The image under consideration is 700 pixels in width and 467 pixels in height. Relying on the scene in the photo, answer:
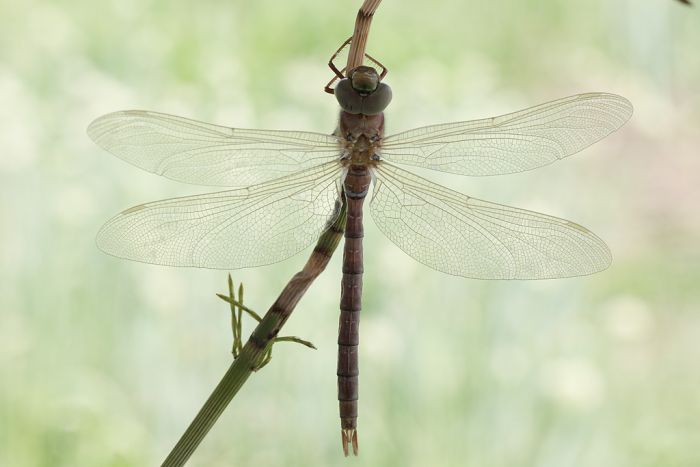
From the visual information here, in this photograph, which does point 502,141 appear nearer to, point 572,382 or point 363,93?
point 363,93

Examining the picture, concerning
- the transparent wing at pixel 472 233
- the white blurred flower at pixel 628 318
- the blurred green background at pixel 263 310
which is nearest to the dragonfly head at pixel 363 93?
the transparent wing at pixel 472 233

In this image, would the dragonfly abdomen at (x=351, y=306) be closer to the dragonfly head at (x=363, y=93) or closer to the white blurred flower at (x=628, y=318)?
the dragonfly head at (x=363, y=93)

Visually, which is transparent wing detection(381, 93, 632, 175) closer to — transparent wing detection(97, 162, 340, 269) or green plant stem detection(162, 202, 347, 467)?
transparent wing detection(97, 162, 340, 269)

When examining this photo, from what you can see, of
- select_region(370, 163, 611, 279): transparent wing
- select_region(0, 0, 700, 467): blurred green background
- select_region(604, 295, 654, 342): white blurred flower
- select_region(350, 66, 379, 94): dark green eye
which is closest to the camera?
select_region(350, 66, 379, 94): dark green eye

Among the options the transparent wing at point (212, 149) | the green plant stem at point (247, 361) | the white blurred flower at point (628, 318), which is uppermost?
the white blurred flower at point (628, 318)

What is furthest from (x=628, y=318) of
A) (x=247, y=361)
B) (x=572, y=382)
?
(x=247, y=361)

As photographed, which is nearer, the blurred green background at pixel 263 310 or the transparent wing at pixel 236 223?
the transparent wing at pixel 236 223

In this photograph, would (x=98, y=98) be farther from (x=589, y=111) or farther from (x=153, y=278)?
(x=589, y=111)

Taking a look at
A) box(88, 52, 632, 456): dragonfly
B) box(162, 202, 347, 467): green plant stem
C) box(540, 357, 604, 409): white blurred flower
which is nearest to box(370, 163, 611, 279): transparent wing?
box(88, 52, 632, 456): dragonfly

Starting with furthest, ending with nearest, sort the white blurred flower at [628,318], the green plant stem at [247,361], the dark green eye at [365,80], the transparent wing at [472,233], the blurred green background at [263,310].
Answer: the white blurred flower at [628,318], the blurred green background at [263,310], the transparent wing at [472,233], the dark green eye at [365,80], the green plant stem at [247,361]
